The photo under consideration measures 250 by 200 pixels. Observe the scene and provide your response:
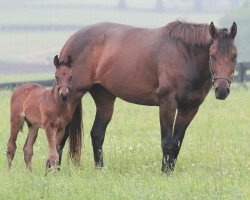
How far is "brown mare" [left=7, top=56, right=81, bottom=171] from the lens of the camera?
8117 mm

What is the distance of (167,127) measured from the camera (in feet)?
28.3

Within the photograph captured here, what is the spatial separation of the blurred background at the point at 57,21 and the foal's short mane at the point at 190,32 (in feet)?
153

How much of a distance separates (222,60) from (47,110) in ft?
7.20

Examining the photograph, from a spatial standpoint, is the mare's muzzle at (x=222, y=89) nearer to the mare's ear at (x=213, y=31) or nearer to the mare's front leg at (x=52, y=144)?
the mare's ear at (x=213, y=31)

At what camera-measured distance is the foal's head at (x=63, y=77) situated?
795 cm

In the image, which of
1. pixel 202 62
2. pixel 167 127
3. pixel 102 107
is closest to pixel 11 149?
pixel 102 107

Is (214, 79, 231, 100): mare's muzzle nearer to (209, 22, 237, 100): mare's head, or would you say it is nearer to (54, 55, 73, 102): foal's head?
(209, 22, 237, 100): mare's head

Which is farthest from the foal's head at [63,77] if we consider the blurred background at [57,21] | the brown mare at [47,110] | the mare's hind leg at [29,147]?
the blurred background at [57,21]

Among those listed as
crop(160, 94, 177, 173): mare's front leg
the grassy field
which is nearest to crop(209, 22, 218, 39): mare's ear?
crop(160, 94, 177, 173): mare's front leg

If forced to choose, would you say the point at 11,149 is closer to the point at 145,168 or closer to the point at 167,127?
the point at 145,168

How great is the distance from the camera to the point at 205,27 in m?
8.71

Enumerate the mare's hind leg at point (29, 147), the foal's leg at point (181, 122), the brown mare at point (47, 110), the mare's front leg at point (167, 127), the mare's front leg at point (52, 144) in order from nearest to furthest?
the brown mare at point (47, 110) → the mare's front leg at point (52, 144) → the mare's front leg at point (167, 127) → the foal's leg at point (181, 122) → the mare's hind leg at point (29, 147)

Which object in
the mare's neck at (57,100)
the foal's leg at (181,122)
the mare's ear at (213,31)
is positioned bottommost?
the foal's leg at (181,122)

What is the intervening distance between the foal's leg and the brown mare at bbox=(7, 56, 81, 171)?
1386 mm
